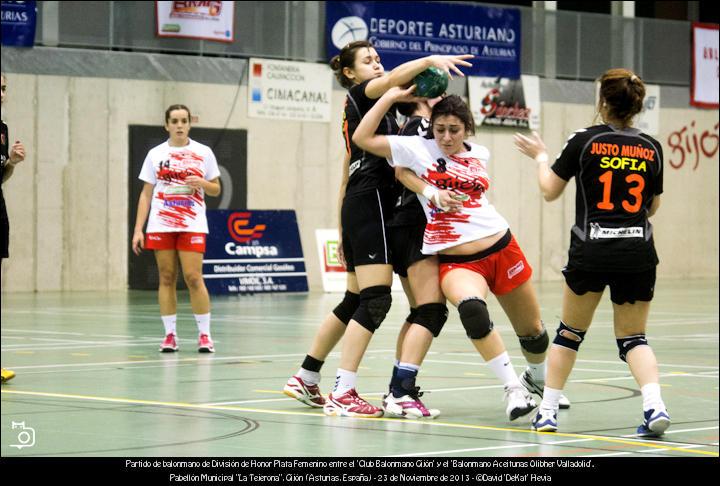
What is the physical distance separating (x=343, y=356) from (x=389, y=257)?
613 millimetres

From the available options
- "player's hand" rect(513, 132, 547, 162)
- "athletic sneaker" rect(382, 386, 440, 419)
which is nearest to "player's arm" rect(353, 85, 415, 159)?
"player's hand" rect(513, 132, 547, 162)

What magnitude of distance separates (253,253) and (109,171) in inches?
135

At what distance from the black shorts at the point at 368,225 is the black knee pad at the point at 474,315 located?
597 mm

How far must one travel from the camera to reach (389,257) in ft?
25.1

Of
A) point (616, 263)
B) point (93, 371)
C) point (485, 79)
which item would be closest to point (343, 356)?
point (616, 263)

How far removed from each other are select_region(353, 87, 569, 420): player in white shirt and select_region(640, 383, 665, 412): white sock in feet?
2.36

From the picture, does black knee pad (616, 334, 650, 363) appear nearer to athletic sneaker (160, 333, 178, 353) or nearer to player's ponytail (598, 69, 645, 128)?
player's ponytail (598, 69, 645, 128)

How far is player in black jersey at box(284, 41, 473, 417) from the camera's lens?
7.61 m

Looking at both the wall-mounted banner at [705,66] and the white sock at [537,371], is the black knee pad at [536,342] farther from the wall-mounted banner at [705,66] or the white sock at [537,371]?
the wall-mounted banner at [705,66]

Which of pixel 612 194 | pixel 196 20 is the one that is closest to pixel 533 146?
pixel 612 194

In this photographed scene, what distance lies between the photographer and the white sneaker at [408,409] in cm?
748

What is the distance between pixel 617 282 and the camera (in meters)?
7.01

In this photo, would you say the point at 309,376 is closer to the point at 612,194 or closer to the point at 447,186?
the point at 447,186

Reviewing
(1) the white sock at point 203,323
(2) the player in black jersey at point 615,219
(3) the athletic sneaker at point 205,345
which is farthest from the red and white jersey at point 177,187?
(2) the player in black jersey at point 615,219
